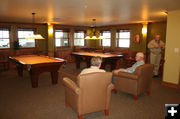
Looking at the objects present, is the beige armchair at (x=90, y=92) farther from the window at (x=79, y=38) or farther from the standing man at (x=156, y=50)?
the window at (x=79, y=38)

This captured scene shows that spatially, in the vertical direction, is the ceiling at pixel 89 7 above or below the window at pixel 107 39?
above

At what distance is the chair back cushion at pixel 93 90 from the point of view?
2.70 meters

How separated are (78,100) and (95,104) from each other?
0.37 m

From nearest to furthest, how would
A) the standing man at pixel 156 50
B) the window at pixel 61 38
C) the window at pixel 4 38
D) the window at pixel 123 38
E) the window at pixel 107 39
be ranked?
the standing man at pixel 156 50, the window at pixel 4 38, the window at pixel 123 38, the window at pixel 61 38, the window at pixel 107 39

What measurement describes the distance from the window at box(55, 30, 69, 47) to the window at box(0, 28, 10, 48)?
2639 mm

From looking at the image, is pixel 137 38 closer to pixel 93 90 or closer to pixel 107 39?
pixel 107 39

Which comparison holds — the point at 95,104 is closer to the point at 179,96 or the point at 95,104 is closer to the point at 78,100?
the point at 78,100

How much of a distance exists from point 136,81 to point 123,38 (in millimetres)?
5843

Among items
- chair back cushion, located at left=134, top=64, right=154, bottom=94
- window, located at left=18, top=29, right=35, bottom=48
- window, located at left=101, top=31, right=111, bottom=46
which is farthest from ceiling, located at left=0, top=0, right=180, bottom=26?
window, located at left=101, top=31, right=111, bottom=46

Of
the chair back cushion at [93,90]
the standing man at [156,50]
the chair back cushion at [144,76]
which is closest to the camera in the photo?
the chair back cushion at [93,90]

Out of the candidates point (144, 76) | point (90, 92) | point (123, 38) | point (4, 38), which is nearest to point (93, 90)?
point (90, 92)

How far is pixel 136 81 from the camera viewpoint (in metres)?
3.71

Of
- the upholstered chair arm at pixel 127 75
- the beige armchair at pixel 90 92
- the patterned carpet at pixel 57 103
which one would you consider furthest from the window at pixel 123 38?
the beige armchair at pixel 90 92

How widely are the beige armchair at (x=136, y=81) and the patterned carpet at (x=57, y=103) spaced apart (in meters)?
0.23
